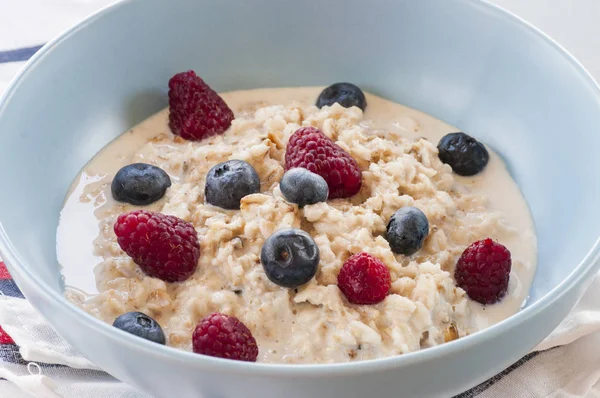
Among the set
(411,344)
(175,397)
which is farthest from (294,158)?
(175,397)

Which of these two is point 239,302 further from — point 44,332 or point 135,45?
point 135,45

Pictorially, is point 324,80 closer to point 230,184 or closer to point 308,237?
point 230,184

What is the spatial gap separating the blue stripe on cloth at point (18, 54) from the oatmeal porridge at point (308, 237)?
2.27 ft

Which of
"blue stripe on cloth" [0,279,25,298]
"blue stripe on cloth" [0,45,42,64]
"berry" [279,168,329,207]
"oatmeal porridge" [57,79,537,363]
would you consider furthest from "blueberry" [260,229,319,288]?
"blue stripe on cloth" [0,45,42,64]

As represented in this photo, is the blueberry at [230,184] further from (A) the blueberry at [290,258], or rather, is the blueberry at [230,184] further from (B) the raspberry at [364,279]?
(B) the raspberry at [364,279]

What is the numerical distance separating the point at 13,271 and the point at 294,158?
2.19 feet

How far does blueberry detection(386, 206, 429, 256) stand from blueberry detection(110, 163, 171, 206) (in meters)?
0.56

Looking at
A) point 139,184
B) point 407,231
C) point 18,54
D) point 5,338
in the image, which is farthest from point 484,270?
point 18,54

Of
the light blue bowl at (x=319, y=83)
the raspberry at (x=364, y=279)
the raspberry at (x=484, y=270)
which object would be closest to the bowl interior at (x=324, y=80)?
the light blue bowl at (x=319, y=83)

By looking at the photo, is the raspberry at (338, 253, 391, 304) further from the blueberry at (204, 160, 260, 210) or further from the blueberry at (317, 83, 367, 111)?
the blueberry at (317, 83, 367, 111)

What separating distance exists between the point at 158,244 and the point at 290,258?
281 mm

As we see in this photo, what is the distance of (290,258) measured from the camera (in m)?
1.50

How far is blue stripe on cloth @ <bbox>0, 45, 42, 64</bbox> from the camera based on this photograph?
252 centimetres

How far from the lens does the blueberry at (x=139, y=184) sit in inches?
70.3
